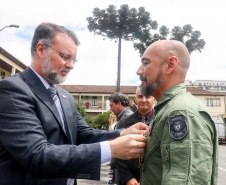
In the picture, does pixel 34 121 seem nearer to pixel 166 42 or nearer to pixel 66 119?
pixel 66 119

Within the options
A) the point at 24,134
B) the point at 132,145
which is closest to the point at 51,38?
the point at 24,134

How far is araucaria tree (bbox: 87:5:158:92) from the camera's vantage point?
2960 centimetres

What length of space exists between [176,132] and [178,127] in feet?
0.10

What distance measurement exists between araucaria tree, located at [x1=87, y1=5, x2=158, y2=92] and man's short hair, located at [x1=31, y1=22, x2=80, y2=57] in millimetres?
28045

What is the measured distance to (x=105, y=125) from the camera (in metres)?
33.5

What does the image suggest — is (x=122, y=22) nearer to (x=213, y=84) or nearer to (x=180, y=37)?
(x=180, y=37)

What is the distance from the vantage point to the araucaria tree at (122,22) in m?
29.6

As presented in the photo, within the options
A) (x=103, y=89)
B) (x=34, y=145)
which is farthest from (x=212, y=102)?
(x=34, y=145)

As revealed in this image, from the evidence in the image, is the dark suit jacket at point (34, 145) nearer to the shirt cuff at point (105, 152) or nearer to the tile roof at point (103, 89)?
the shirt cuff at point (105, 152)

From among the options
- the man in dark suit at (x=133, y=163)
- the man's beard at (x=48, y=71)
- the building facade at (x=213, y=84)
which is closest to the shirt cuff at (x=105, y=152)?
the man's beard at (x=48, y=71)

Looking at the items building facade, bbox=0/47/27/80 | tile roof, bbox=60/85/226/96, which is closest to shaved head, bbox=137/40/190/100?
building facade, bbox=0/47/27/80

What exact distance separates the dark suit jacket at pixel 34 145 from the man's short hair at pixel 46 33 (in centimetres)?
38

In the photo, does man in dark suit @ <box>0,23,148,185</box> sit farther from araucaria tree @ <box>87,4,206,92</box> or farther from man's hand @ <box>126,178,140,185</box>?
araucaria tree @ <box>87,4,206,92</box>

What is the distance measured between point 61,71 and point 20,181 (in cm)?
94
